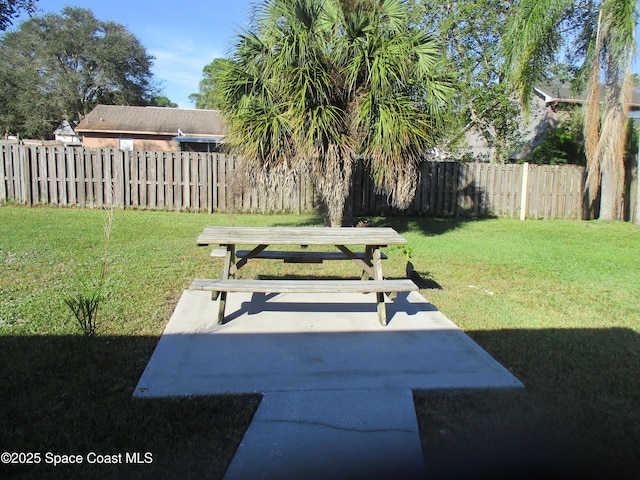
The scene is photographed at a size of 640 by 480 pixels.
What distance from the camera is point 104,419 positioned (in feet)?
10.6

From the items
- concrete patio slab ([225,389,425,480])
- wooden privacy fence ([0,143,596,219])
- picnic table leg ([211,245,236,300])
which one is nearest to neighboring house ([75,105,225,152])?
wooden privacy fence ([0,143,596,219])

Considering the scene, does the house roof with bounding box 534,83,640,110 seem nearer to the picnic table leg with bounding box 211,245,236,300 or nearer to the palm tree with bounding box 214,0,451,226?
the palm tree with bounding box 214,0,451,226

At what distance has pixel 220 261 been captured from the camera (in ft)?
26.4

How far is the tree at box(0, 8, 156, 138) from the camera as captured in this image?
38031mm

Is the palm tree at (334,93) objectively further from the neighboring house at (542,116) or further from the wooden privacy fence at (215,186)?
the neighboring house at (542,116)

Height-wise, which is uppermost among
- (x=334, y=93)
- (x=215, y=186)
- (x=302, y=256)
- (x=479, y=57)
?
(x=479, y=57)

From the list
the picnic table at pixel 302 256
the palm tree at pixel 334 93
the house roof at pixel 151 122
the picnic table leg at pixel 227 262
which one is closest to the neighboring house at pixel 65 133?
the house roof at pixel 151 122

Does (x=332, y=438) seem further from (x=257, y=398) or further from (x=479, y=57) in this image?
(x=479, y=57)

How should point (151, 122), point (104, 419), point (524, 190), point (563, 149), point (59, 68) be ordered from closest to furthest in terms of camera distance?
point (104, 419)
point (524, 190)
point (563, 149)
point (151, 122)
point (59, 68)

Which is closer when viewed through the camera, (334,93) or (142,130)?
(334,93)

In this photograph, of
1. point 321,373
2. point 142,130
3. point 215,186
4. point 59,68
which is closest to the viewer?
point 321,373

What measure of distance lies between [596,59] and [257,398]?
1319 cm

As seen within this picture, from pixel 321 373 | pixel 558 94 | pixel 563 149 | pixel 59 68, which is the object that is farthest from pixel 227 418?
pixel 59 68

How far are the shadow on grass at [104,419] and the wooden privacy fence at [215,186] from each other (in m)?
9.26
